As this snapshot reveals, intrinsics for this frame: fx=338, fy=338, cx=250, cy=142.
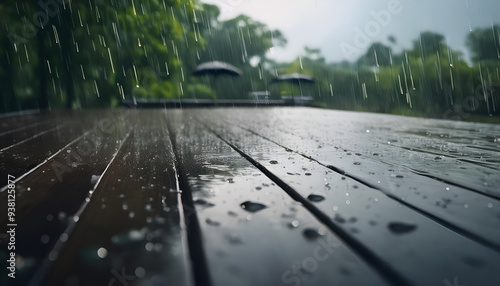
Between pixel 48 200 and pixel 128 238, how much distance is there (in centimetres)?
33

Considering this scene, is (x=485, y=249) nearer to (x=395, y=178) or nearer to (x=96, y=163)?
(x=395, y=178)

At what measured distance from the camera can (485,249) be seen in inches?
20.1

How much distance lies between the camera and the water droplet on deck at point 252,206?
0.69 metres

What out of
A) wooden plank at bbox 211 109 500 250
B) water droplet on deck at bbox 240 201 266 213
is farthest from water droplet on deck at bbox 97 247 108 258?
wooden plank at bbox 211 109 500 250

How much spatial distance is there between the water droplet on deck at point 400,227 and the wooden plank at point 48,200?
0.54 metres

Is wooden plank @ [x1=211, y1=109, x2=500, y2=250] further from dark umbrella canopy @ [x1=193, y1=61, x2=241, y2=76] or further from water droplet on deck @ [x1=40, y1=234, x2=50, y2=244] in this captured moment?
dark umbrella canopy @ [x1=193, y1=61, x2=241, y2=76]

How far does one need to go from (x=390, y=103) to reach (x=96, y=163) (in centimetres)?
1755

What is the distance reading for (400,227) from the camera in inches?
23.2

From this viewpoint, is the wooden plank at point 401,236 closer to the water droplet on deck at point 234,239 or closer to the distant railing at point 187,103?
the water droplet on deck at point 234,239

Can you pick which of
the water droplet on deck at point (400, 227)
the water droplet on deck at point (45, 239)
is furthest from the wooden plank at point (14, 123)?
the water droplet on deck at point (400, 227)

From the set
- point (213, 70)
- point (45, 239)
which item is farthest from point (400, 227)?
point (213, 70)

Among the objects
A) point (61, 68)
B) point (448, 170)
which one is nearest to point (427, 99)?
point (61, 68)

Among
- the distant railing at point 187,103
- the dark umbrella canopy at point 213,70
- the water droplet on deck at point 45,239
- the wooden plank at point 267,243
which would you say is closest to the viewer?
the wooden plank at point 267,243

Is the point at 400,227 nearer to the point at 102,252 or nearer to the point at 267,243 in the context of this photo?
the point at 267,243
